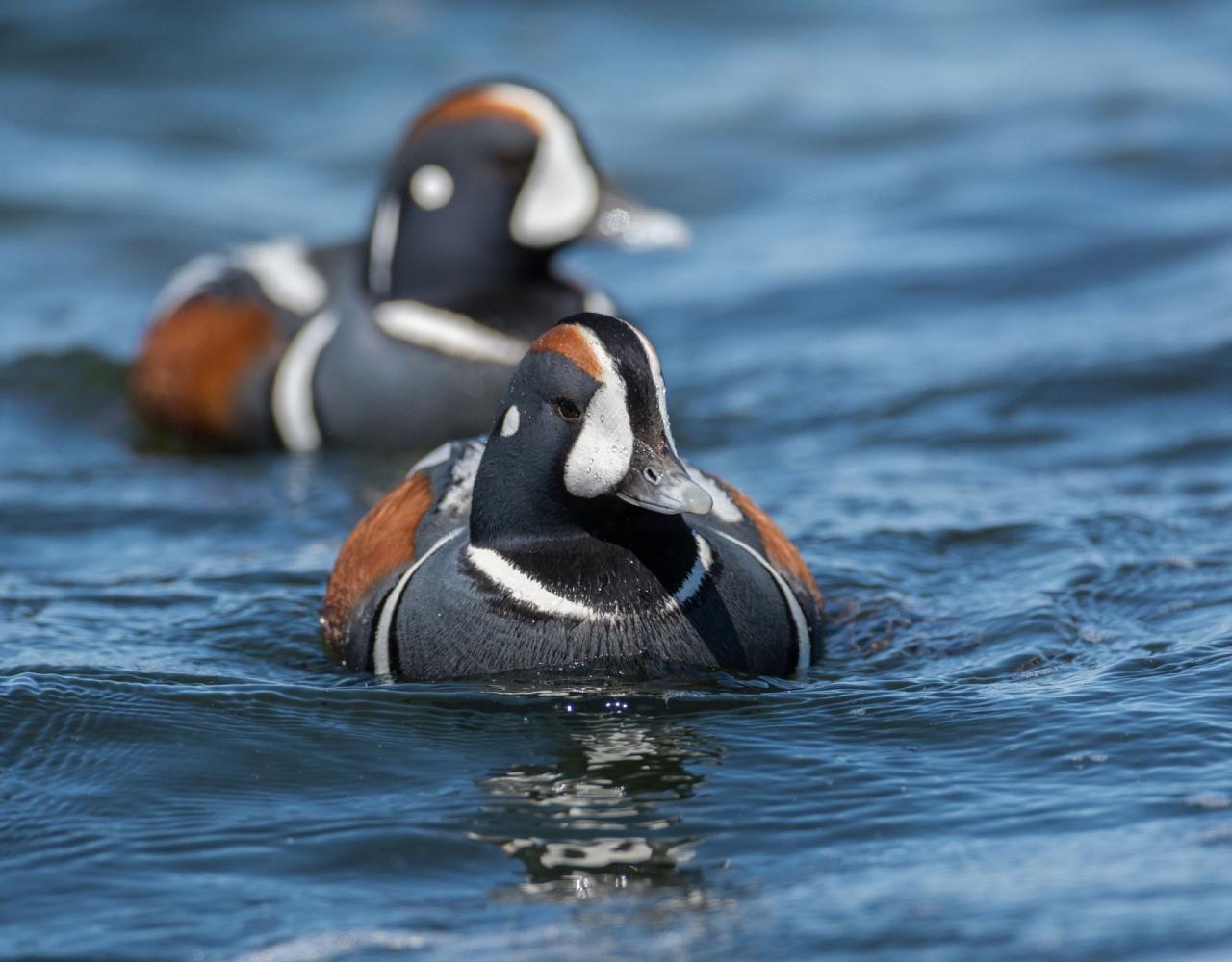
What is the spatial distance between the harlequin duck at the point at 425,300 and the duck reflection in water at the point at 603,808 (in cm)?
460

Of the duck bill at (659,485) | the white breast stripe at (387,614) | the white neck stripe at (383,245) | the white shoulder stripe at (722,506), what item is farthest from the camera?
the white neck stripe at (383,245)

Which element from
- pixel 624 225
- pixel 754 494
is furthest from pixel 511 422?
pixel 624 225

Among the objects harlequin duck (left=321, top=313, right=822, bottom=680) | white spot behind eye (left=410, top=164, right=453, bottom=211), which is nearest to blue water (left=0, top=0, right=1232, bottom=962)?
harlequin duck (left=321, top=313, right=822, bottom=680)

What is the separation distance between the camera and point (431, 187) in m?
11.0

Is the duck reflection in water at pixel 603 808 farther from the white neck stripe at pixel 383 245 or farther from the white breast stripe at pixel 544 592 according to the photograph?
the white neck stripe at pixel 383 245

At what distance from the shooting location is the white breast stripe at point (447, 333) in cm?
1092

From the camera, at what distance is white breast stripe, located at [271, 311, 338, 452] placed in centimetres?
1102

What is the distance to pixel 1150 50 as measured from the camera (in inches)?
734

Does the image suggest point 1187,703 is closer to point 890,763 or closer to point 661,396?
point 890,763

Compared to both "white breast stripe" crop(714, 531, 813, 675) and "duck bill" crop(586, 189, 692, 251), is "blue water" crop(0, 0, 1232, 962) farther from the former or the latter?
"duck bill" crop(586, 189, 692, 251)

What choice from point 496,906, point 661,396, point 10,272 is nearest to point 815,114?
point 10,272

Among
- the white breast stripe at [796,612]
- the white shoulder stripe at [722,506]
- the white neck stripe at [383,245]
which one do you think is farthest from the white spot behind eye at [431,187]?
the white breast stripe at [796,612]

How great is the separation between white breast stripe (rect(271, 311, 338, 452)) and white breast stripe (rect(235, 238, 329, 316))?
167mm

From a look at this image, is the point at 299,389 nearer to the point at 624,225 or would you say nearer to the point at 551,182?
the point at 551,182
